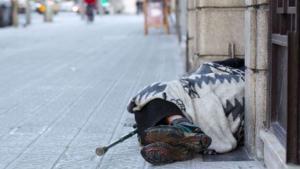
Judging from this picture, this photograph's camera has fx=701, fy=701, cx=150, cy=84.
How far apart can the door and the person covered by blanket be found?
64cm

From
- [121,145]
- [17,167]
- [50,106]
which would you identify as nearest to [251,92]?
[121,145]

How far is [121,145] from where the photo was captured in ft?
22.2

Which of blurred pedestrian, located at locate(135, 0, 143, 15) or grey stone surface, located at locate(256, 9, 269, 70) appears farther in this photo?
blurred pedestrian, located at locate(135, 0, 143, 15)

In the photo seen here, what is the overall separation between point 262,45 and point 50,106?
4.10 metres

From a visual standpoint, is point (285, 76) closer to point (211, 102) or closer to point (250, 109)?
point (250, 109)

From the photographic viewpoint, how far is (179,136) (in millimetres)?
5797

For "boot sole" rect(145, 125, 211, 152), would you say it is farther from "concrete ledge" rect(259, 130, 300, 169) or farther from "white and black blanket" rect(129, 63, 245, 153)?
"concrete ledge" rect(259, 130, 300, 169)

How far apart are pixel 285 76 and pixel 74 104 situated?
4.57 meters

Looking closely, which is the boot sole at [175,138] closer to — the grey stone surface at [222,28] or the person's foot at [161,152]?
the person's foot at [161,152]

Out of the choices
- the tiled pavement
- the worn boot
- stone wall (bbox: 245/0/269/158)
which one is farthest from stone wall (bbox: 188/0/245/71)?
the worn boot

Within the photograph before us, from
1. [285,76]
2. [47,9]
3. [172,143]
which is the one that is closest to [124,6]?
[47,9]

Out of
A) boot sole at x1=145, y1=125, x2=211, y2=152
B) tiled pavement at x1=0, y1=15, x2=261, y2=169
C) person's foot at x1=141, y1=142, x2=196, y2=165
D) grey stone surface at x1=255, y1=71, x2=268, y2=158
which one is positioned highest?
grey stone surface at x1=255, y1=71, x2=268, y2=158

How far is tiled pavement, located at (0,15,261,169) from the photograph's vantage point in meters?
6.25

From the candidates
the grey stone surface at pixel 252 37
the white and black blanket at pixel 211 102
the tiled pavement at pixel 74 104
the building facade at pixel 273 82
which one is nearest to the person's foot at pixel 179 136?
the tiled pavement at pixel 74 104
